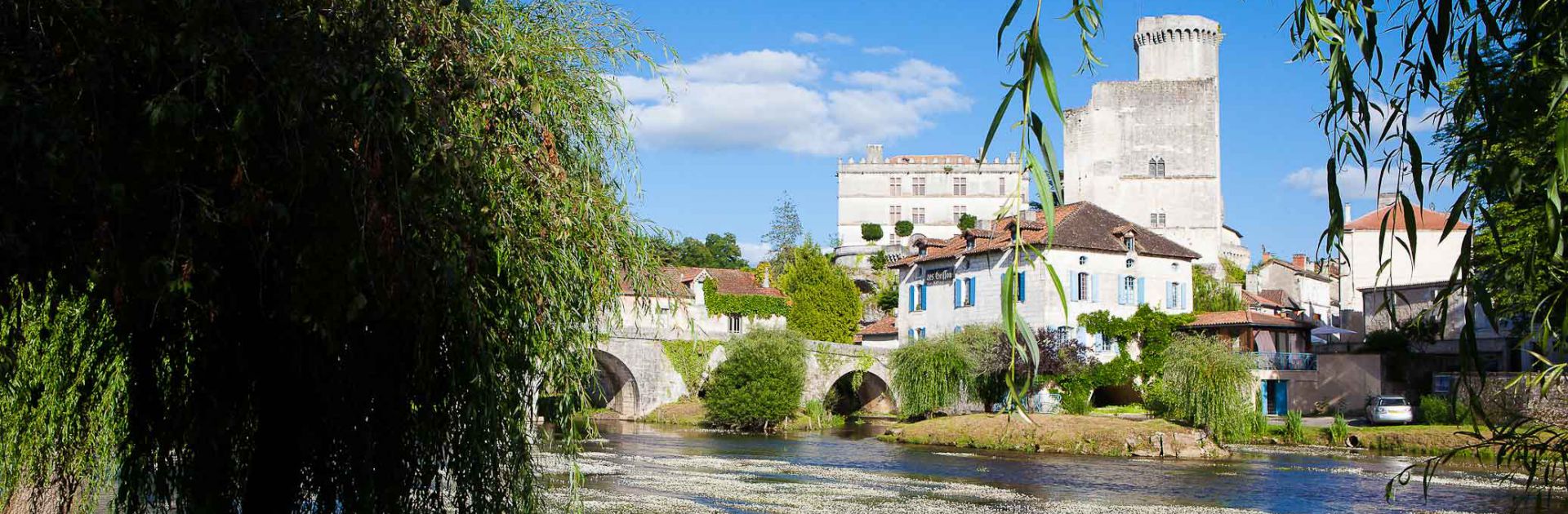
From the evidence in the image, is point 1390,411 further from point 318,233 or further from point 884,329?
point 318,233

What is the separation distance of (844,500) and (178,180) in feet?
49.6

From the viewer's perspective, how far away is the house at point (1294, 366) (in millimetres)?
38062

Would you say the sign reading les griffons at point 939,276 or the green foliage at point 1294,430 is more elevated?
the sign reading les griffons at point 939,276

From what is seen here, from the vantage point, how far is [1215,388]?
30.6 m

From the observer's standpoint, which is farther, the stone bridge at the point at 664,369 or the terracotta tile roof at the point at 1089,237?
the stone bridge at the point at 664,369

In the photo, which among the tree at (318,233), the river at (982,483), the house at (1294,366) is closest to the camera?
the tree at (318,233)

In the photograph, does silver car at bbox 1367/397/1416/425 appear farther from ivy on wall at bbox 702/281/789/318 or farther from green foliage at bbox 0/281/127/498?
green foliage at bbox 0/281/127/498

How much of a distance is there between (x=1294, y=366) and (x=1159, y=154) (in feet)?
104

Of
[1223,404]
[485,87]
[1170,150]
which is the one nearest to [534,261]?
[485,87]

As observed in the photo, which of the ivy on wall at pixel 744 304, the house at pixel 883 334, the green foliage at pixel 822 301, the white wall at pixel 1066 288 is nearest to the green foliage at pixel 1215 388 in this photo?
the white wall at pixel 1066 288

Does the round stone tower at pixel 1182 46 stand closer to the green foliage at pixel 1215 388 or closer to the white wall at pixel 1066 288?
the white wall at pixel 1066 288

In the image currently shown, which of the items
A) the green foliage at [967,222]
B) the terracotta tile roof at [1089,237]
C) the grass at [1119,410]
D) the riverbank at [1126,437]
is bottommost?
the riverbank at [1126,437]

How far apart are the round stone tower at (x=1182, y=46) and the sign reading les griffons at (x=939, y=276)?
32.3 meters

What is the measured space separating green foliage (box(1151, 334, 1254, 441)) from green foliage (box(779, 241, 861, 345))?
26.0 meters
